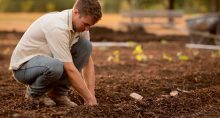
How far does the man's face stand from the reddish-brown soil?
0.72 meters

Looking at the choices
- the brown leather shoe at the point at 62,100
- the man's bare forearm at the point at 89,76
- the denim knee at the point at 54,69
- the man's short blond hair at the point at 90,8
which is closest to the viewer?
the man's short blond hair at the point at 90,8

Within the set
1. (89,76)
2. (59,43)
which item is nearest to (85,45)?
(89,76)

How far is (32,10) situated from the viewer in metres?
41.2

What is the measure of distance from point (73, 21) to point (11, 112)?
3.18 ft

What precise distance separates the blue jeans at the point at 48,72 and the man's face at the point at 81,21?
0.36 m

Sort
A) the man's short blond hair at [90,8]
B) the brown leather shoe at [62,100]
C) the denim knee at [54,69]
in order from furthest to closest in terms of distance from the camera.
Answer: the brown leather shoe at [62,100]
the denim knee at [54,69]
the man's short blond hair at [90,8]

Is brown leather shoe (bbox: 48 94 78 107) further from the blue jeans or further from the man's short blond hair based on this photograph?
the man's short blond hair

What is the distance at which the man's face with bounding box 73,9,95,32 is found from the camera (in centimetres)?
439

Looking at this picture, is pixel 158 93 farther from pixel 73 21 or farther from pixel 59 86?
pixel 73 21

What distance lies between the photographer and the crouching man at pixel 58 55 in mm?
4383

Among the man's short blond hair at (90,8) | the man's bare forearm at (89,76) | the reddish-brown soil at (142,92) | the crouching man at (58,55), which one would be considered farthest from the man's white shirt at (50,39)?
the reddish-brown soil at (142,92)

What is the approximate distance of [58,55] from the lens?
4.38 m

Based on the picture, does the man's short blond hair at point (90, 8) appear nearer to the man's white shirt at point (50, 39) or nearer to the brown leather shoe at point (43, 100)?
the man's white shirt at point (50, 39)

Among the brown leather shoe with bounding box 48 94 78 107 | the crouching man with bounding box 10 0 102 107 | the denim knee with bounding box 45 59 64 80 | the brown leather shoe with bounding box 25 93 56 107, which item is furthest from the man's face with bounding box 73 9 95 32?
the brown leather shoe with bounding box 25 93 56 107
